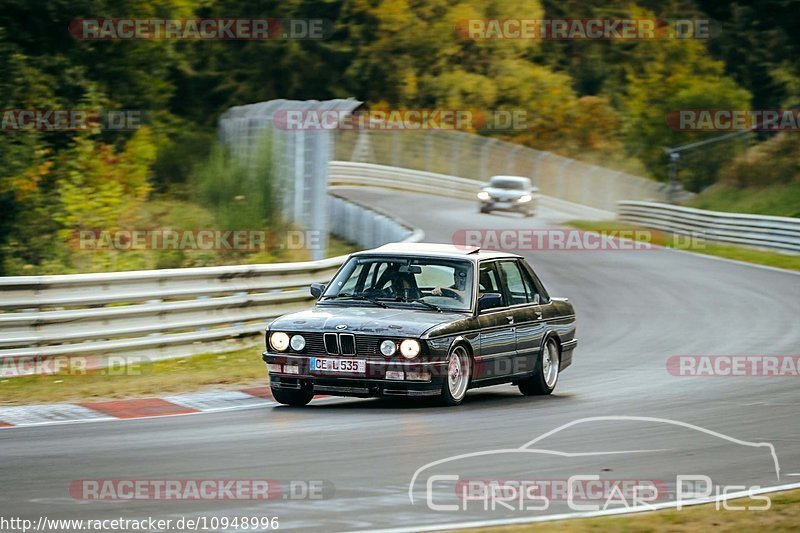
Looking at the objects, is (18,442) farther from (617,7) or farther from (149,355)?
(617,7)

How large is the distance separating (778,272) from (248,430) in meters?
20.1

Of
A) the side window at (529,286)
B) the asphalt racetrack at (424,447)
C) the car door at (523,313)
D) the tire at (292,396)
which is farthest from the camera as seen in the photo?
the side window at (529,286)

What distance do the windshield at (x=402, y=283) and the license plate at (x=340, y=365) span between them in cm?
97

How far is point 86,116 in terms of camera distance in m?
29.5

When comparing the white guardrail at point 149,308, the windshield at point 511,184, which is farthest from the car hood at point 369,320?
the windshield at point 511,184

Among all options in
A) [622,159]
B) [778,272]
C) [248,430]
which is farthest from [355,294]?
[622,159]

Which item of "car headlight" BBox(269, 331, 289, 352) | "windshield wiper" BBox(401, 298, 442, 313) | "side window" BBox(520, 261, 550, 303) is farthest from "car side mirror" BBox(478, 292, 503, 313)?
"car headlight" BBox(269, 331, 289, 352)

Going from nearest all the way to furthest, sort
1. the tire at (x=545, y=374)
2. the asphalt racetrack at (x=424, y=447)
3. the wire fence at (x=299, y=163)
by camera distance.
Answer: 1. the asphalt racetrack at (x=424, y=447)
2. the tire at (x=545, y=374)
3. the wire fence at (x=299, y=163)

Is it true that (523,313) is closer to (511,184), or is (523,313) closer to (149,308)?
(149,308)

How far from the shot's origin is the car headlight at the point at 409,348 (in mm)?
11047

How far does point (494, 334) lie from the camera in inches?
481

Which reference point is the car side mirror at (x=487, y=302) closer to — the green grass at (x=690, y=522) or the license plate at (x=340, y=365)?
the license plate at (x=340, y=365)

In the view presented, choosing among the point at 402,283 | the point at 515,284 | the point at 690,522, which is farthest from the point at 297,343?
the point at 690,522

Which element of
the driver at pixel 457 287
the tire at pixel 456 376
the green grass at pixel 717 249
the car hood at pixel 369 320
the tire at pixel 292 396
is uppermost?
the driver at pixel 457 287
